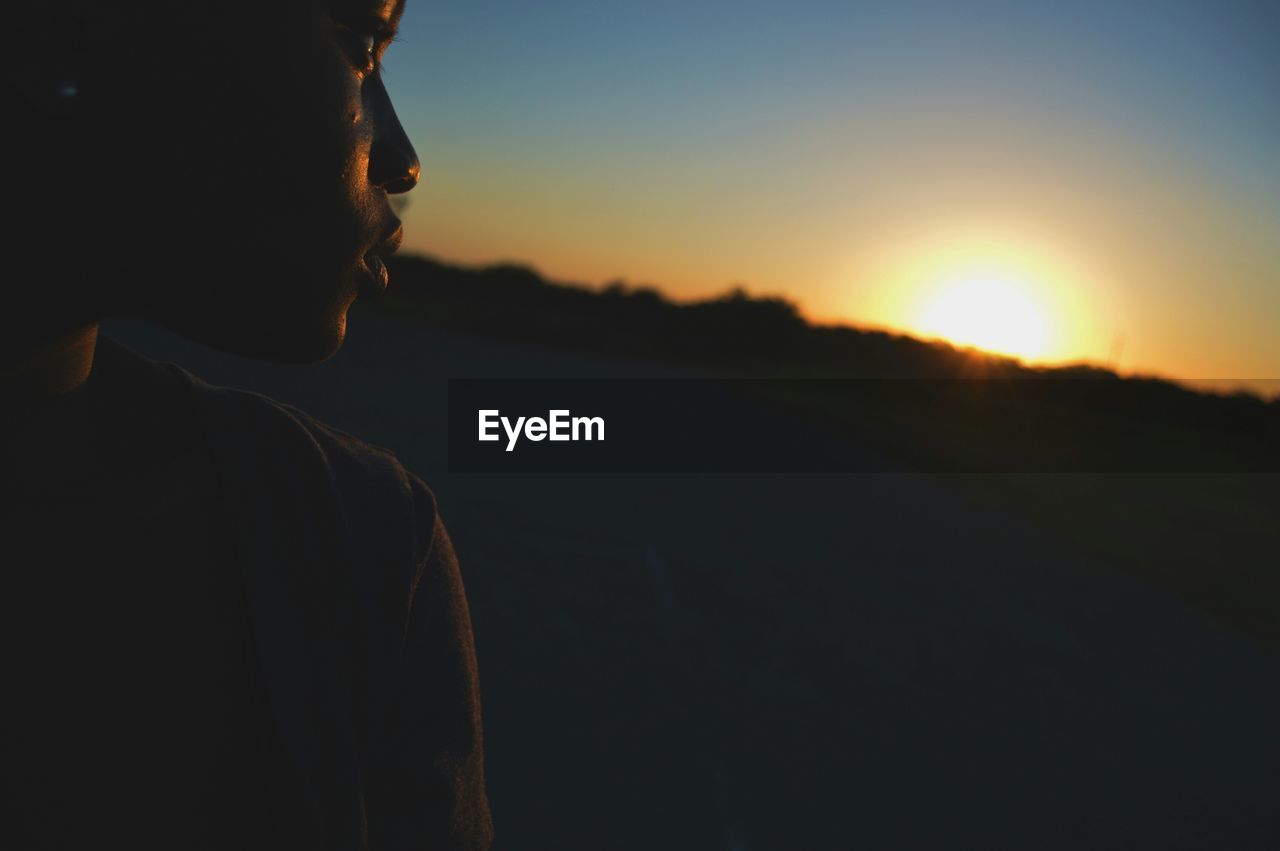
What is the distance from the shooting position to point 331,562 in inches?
35.8

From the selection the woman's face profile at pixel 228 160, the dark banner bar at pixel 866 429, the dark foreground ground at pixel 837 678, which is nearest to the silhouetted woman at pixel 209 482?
the woman's face profile at pixel 228 160

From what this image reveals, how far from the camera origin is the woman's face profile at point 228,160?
0.61 m

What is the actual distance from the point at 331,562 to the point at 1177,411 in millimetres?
12635

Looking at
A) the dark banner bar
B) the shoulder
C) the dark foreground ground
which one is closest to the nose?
the shoulder

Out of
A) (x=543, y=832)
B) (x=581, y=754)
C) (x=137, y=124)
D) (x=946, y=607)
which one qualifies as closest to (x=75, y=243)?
(x=137, y=124)

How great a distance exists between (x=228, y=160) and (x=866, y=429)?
10.8 meters

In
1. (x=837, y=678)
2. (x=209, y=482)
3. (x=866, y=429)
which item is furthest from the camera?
(x=866, y=429)

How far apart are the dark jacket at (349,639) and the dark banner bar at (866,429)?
5.96 m

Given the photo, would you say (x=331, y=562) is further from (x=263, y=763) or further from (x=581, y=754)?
(x=581, y=754)

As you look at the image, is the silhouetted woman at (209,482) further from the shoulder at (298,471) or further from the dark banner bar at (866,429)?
the dark banner bar at (866,429)

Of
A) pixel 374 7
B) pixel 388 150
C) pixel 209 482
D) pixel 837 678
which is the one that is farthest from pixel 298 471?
pixel 837 678

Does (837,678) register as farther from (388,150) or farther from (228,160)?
(228,160)

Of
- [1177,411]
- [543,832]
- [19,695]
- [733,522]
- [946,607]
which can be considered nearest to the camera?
[19,695]

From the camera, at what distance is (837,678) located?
4121 millimetres
